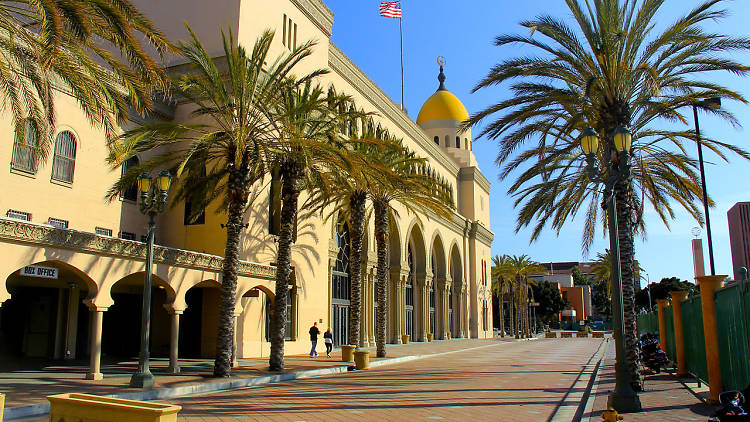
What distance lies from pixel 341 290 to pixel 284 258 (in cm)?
1545

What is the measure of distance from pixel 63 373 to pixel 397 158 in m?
15.7

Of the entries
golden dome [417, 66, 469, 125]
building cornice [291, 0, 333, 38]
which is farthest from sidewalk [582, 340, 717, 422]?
golden dome [417, 66, 469, 125]

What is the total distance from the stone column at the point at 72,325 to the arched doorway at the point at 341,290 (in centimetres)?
1405

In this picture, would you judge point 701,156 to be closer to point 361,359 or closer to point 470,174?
point 361,359

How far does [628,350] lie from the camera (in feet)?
47.7

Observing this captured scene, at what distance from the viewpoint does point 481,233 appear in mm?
62750

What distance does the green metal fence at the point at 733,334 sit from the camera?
936cm

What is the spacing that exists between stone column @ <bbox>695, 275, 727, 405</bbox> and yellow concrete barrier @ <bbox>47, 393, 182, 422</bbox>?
31.7ft

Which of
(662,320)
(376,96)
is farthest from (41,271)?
(376,96)

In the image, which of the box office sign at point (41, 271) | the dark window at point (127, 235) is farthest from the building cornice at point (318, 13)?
the box office sign at point (41, 271)

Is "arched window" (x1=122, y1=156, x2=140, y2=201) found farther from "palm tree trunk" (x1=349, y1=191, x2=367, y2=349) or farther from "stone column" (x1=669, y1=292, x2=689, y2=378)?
"stone column" (x1=669, y1=292, x2=689, y2=378)

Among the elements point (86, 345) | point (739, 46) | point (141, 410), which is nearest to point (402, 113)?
point (86, 345)

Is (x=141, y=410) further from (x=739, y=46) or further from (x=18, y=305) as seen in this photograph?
(x=18, y=305)

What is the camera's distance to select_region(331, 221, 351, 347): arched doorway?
3391 centimetres
